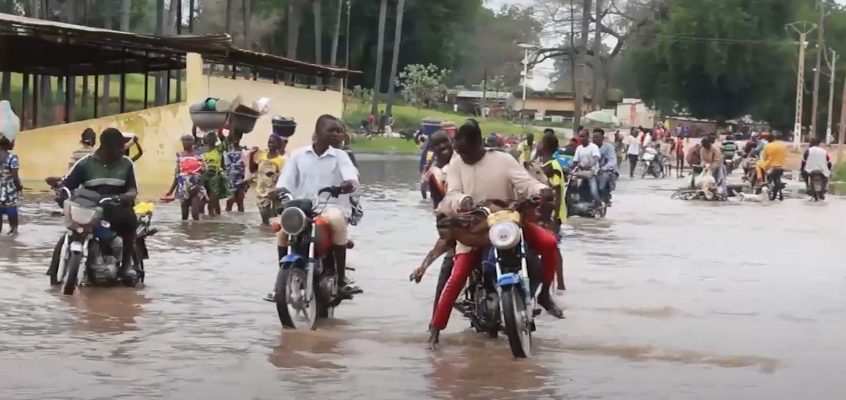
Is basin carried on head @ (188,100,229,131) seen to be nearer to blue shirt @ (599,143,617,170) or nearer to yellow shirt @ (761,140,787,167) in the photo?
blue shirt @ (599,143,617,170)

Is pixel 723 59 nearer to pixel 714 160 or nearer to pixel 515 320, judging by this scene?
pixel 714 160

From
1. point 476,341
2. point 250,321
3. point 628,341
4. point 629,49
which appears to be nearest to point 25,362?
point 250,321

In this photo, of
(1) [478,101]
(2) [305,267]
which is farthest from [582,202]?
(1) [478,101]

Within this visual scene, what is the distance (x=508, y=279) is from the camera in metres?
9.27

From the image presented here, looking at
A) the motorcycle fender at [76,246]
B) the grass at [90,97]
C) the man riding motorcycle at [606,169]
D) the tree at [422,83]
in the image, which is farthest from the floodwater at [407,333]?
the tree at [422,83]

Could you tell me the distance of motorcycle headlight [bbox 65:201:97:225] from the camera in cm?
1191

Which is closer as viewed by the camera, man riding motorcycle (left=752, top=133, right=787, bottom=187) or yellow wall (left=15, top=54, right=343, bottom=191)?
yellow wall (left=15, top=54, right=343, bottom=191)

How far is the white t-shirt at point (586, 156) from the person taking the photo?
74.6ft

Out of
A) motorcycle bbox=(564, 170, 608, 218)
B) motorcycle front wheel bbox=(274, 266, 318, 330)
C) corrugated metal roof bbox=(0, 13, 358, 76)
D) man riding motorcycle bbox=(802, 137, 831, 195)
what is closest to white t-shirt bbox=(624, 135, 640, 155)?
corrugated metal roof bbox=(0, 13, 358, 76)

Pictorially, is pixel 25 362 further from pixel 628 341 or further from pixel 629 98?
pixel 629 98

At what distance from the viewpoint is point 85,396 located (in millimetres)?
7906

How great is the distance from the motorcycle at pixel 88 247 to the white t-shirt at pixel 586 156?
10749mm

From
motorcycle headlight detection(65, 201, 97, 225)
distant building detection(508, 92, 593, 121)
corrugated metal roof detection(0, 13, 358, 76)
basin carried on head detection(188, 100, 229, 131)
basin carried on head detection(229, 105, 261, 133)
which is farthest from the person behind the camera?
distant building detection(508, 92, 593, 121)

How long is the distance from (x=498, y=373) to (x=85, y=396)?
251 cm
